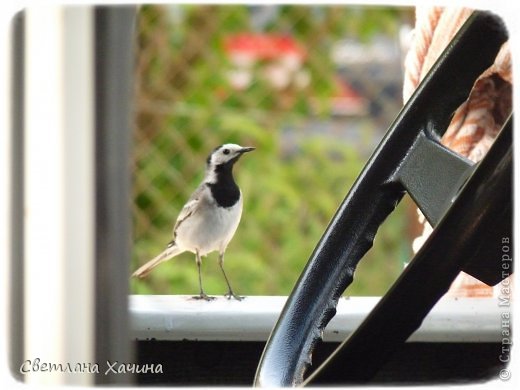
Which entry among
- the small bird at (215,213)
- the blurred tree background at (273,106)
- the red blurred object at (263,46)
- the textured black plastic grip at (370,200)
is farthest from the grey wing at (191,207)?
the red blurred object at (263,46)

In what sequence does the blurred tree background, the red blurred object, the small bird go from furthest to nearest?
1. the red blurred object
2. the blurred tree background
3. the small bird

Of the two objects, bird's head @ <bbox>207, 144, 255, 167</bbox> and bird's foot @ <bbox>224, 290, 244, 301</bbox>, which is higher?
bird's head @ <bbox>207, 144, 255, 167</bbox>

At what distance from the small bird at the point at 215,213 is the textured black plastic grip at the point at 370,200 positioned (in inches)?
4.0

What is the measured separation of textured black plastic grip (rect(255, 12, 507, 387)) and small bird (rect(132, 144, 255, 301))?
0.10 metres

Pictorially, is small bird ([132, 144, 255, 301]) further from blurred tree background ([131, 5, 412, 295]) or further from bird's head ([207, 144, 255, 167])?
blurred tree background ([131, 5, 412, 295])

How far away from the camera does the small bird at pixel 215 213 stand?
68 centimetres

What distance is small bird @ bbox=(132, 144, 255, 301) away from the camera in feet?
2.24

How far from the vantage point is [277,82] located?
178 cm

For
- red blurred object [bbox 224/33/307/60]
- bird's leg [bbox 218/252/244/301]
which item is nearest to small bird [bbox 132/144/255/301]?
bird's leg [bbox 218/252/244/301]

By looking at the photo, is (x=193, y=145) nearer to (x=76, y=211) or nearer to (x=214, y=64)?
(x=214, y=64)

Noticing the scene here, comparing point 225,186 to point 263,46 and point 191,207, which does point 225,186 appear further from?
point 263,46

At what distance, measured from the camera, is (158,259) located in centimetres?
82

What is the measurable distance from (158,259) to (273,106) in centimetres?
97

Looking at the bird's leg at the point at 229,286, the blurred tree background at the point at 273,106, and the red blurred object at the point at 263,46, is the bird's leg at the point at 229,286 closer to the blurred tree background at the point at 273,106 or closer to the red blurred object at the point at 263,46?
the blurred tree background at the point at 273,106
